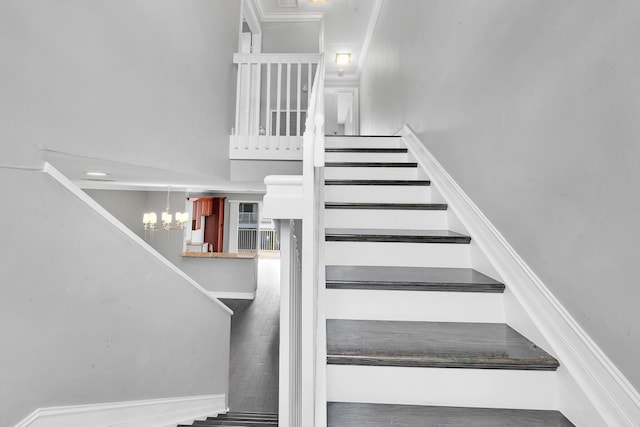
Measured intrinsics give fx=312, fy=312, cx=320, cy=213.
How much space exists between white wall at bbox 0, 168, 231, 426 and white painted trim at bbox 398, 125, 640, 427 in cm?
179

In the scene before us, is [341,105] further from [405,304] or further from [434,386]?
[434,386]

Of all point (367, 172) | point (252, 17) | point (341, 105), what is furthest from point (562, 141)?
point (341, 105)

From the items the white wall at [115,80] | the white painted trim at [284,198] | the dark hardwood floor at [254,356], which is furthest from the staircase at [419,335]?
the dark hardwood floor at [254,356]

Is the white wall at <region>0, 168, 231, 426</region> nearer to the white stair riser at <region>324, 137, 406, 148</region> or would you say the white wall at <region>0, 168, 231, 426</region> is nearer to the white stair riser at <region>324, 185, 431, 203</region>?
the white stair riser at <region>324, 185, 431, 203</region>

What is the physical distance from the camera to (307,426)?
743 mm

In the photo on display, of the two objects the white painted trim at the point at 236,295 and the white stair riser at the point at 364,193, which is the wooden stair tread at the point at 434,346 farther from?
the white painted trim at the point at 236,295

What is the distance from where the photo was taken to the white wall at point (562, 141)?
83 cm

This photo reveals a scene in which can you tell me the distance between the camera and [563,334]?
101 centimetres

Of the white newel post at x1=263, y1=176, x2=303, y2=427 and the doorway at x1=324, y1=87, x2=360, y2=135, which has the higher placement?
the doorway at x1=324, y1=87, x2=360, y2=135

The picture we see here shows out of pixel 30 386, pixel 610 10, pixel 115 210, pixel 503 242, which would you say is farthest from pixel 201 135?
pixel 115 210

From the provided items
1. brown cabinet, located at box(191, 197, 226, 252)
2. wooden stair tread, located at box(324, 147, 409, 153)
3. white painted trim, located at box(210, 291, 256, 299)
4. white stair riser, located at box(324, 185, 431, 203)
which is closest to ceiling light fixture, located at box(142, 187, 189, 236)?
brown cabinet, located at box(191, 197, 226, 252)

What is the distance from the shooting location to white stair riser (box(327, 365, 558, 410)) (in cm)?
103

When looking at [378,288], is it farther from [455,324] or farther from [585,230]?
[585,230]

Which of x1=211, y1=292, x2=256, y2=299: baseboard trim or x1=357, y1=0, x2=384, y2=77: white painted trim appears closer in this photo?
x1=357, y1=0, x2=384, y2=77: white painted trim
